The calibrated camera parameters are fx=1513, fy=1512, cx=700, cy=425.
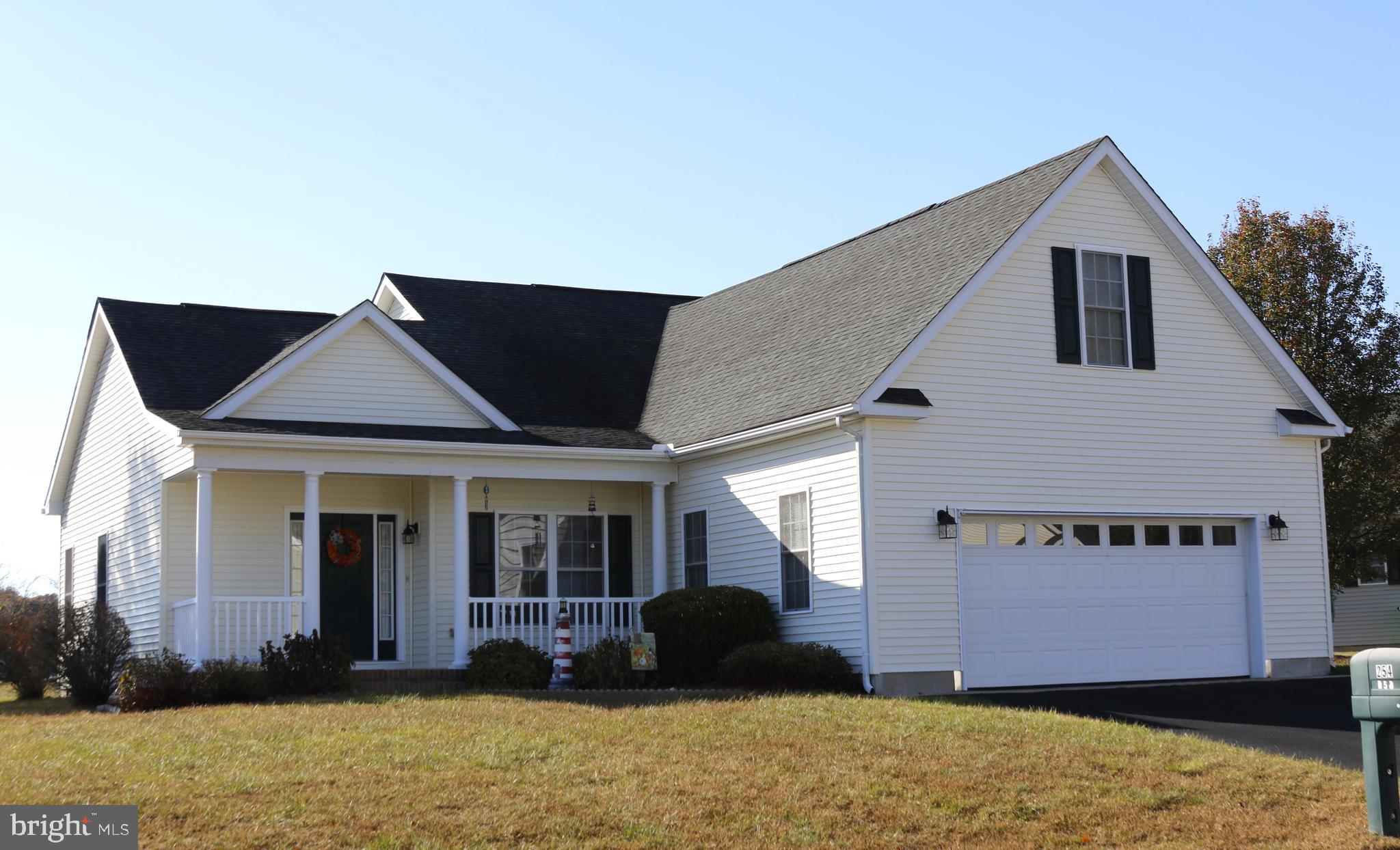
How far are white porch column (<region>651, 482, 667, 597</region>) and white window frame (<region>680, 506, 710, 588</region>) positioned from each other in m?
0.27

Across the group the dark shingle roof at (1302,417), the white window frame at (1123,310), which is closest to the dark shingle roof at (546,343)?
the white window frame at (1123,310)

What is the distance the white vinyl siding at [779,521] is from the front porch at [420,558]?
2.51 ft

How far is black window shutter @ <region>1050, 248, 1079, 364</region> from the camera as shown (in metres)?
19.8

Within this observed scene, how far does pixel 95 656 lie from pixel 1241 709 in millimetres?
14330

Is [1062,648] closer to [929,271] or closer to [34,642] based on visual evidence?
[929,271]

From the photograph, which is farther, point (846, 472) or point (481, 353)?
point (481, 353)

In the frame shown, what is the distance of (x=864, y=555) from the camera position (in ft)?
59.0

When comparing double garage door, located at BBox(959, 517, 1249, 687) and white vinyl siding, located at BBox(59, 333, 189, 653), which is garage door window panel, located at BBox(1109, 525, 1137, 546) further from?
white vinyl siding, located at BBox(59, 333, 189, 653)

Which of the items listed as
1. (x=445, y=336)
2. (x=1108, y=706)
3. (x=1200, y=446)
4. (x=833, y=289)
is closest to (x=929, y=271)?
(x=833, y=289)

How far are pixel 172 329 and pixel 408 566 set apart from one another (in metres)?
5.17

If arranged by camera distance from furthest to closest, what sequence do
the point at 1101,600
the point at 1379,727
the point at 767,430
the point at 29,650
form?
the point at 29,650 → the point at 1101,600 → the point at 767,430 → the point at 1379,727

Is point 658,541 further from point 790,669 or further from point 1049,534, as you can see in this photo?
point 1049,534

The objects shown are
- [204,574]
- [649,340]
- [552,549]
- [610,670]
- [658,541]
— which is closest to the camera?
[204,574]

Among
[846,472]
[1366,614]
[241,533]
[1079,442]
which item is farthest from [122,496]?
[1366,614]
